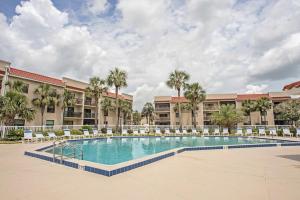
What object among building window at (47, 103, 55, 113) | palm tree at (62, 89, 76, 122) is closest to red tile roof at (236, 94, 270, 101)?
palm tree at (62, 89, 76, 122)

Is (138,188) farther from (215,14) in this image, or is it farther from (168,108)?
(168,108)

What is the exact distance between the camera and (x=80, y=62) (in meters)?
19.7

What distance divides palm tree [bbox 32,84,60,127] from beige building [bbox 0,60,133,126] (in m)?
0.56

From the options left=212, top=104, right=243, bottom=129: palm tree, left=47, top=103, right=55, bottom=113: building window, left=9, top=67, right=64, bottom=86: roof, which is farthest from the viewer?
left=47, top=103, right=55, bottom=113: building window

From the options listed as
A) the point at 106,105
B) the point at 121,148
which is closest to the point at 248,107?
the point at 106,105

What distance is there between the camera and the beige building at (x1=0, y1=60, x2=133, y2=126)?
22066 millimetres

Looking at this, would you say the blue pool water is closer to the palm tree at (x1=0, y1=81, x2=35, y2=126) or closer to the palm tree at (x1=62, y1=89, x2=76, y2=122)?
the palm tree at (x1=0, y1=81, x2=35, y2=126)

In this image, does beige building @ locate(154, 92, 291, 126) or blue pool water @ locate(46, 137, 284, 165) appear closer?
blue pool water @ locate(46, 137, 284, 165)

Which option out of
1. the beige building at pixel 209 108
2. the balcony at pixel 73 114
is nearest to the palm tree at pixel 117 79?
the balcony at pixel 73 114

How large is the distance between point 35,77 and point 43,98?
3094mm

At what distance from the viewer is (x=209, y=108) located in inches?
1596

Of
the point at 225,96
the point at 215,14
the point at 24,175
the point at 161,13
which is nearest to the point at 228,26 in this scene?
the point at 215,14

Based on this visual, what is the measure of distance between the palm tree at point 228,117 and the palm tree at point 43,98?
878 inches

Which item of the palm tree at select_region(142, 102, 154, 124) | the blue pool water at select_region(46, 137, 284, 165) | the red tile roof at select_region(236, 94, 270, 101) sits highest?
the red tile roof at select_region(236, 94, 270, 101)
